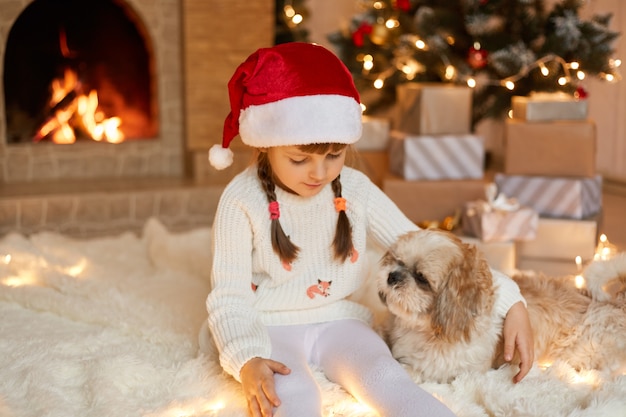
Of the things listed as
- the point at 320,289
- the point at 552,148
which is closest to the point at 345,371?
the point at 320,289

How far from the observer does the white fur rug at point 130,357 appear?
1.31 metres

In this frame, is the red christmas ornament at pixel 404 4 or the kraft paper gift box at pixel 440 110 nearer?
the kraft paper gift box at pixel 440 110

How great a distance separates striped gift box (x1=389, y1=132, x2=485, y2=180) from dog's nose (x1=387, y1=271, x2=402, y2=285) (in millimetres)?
1246

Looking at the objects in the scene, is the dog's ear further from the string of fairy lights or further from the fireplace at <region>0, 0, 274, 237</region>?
the fireplace at <region>0, 0, 274, 237</region>

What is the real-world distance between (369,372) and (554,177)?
1326 millimetres

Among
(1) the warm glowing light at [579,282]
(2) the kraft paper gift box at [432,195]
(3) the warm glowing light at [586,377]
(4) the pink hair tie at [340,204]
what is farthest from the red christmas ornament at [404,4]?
(3) the warm glowing light at [586,377]

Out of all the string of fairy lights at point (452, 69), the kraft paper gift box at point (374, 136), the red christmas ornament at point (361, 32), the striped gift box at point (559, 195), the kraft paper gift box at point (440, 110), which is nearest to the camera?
the striped gift box at point (559, 195)

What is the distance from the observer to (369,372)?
132cm

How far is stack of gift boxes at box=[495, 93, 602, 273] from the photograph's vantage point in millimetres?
2232

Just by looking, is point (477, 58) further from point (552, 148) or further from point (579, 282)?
point (579, 282)

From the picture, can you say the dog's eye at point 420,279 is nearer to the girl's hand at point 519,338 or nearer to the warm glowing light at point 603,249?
the girl's hand at point 519,338

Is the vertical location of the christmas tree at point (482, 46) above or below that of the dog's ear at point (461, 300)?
above

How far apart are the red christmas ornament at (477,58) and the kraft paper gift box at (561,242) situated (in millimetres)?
975

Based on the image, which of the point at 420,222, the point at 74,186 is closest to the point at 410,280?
the point at 420,222
